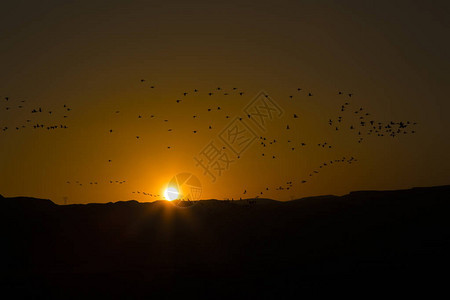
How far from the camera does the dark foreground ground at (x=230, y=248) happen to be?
87.5 feet

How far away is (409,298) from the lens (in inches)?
949

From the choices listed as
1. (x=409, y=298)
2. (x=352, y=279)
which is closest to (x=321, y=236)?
(x=352, y=279)

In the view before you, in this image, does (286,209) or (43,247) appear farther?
(286,209)

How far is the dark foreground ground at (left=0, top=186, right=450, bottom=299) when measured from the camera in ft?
87.5

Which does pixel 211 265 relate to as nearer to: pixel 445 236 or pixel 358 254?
pixel 358 254

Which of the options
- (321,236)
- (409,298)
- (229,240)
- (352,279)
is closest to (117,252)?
(229,240)

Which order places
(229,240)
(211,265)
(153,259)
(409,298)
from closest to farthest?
(409,298) < (211,265) < (153,259) < (229,240)

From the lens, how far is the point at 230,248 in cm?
3847

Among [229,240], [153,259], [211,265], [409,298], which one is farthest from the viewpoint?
[229,240]

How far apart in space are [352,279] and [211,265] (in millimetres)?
9485

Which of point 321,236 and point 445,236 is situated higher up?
point 321,236

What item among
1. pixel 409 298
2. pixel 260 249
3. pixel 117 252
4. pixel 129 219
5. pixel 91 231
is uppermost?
pixel 129 219

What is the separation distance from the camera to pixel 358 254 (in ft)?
106

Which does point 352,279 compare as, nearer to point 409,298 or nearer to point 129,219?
point 409,298
